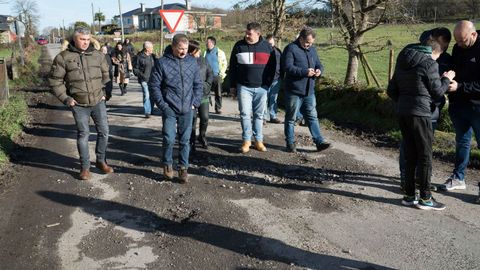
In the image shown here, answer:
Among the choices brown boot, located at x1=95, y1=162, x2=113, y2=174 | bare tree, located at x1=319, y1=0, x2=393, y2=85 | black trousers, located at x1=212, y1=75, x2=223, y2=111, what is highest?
bare tree, located at x1=319, y1=0, x2=393, y2=85

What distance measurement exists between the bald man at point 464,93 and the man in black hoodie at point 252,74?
2.93m

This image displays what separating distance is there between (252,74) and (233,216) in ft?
10.0

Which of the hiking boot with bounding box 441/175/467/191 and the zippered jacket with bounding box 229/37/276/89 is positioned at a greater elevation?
the zippered jacket with bounding box 229/37/276/89

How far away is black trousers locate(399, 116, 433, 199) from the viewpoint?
15.6 feet

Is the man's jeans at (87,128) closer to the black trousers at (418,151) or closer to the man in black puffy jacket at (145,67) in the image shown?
the black trousers at (418,151)

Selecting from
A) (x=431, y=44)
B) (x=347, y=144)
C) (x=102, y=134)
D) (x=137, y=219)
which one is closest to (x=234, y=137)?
(x=347, y=144)

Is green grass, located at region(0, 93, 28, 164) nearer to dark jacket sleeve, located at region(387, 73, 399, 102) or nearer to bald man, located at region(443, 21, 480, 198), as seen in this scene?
dark jacket sleeve, located at region(387, 73, 399, 102)

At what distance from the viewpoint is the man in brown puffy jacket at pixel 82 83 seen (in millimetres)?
→ 5793

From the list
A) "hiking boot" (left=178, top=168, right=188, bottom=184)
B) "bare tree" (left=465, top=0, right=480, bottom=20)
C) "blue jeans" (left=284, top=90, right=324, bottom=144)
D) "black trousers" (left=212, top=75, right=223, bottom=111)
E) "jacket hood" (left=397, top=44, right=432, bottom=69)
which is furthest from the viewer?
"bare tree" (left=465, top=0, right=480, bottom=20)

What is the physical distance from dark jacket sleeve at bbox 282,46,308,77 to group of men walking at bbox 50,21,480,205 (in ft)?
0.05

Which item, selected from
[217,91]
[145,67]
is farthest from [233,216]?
[145,67]

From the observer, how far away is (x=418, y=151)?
4.81 meters

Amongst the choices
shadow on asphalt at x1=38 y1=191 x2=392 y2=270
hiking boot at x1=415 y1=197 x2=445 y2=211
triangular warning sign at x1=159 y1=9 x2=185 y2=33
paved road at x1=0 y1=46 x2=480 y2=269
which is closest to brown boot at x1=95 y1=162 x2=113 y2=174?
paved road at x1=0 y1=46 x2=480 y2=269

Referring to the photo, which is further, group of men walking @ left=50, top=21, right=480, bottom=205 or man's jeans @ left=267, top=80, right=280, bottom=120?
man's jeans @ left=267, top=80, right=280, bottom=120
